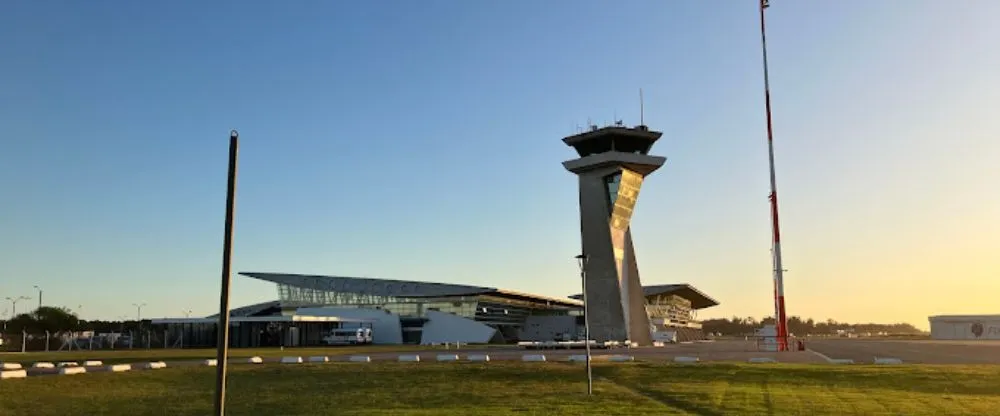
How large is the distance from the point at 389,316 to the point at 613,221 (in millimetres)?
44097

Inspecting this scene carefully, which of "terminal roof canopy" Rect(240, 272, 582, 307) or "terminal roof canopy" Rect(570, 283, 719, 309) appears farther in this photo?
"terminal roof canopy" Rect(570, 283, 719, 309)

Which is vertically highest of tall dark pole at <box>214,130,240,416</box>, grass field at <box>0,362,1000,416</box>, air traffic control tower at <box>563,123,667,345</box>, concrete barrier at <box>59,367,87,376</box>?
air traffic control tower at <box>563,123,667,345</box>

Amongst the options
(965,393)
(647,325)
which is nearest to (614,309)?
(647,325)

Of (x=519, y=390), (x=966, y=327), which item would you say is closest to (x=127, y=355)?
(x=519, y=390)

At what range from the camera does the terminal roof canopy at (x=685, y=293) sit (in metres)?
156

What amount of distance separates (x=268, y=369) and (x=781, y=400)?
26156mm

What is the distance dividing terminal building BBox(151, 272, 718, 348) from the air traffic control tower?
26.8m

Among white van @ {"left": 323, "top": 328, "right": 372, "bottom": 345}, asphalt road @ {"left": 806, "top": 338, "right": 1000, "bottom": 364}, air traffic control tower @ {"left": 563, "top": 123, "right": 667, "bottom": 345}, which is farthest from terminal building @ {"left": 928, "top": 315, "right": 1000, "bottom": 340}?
white van @ {"left": 323, "top": 328, "right": 372, "bottom": 345}

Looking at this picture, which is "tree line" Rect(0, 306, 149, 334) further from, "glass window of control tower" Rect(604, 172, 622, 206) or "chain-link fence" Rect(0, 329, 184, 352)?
"glass window of control tower" Rect(604, 172, 622, 206)

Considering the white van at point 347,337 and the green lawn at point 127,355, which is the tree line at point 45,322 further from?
the green lawn at point 127,355

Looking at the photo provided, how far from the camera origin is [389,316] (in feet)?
408

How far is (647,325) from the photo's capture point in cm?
10256

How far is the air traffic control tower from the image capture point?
98.8 metres

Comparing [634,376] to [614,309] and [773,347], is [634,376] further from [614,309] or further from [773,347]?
[614,309]
